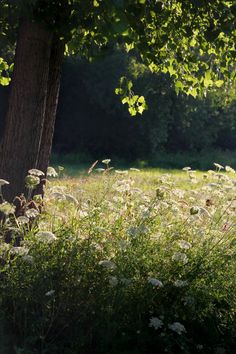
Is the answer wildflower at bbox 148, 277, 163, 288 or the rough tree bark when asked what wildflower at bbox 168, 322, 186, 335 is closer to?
wildflower at bbox 148, 277, 163, 288

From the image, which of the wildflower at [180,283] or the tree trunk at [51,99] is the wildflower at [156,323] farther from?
the tree trunk at [51,99]

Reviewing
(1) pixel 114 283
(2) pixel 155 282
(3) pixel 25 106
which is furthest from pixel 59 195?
(3) pixel 25 106

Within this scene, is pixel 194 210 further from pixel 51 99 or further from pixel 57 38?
pixel 57 38

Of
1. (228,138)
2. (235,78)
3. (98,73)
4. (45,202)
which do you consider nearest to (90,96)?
(98,73)

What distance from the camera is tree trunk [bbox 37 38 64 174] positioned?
7.43 metres

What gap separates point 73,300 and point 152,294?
62 cm

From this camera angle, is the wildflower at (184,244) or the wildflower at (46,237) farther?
the wildflower at (184,244)

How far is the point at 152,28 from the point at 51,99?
4.18 ft

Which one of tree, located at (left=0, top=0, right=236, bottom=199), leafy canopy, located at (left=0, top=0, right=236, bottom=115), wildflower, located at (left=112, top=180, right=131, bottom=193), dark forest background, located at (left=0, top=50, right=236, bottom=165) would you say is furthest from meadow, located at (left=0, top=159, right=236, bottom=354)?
dark forest background, located at (left=0, top=50, right=236, bottom=165)

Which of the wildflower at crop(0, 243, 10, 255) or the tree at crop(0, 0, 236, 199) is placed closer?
the wildflower at crop(0, 243, 10, 255)

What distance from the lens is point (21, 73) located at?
7.02 meters

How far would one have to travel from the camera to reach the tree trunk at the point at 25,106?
22.9 feet

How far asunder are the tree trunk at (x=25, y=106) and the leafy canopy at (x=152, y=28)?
9.0 inches

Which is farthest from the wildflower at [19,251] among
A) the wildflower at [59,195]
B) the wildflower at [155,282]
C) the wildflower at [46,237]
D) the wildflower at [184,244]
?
the wildflower at [184,244]
